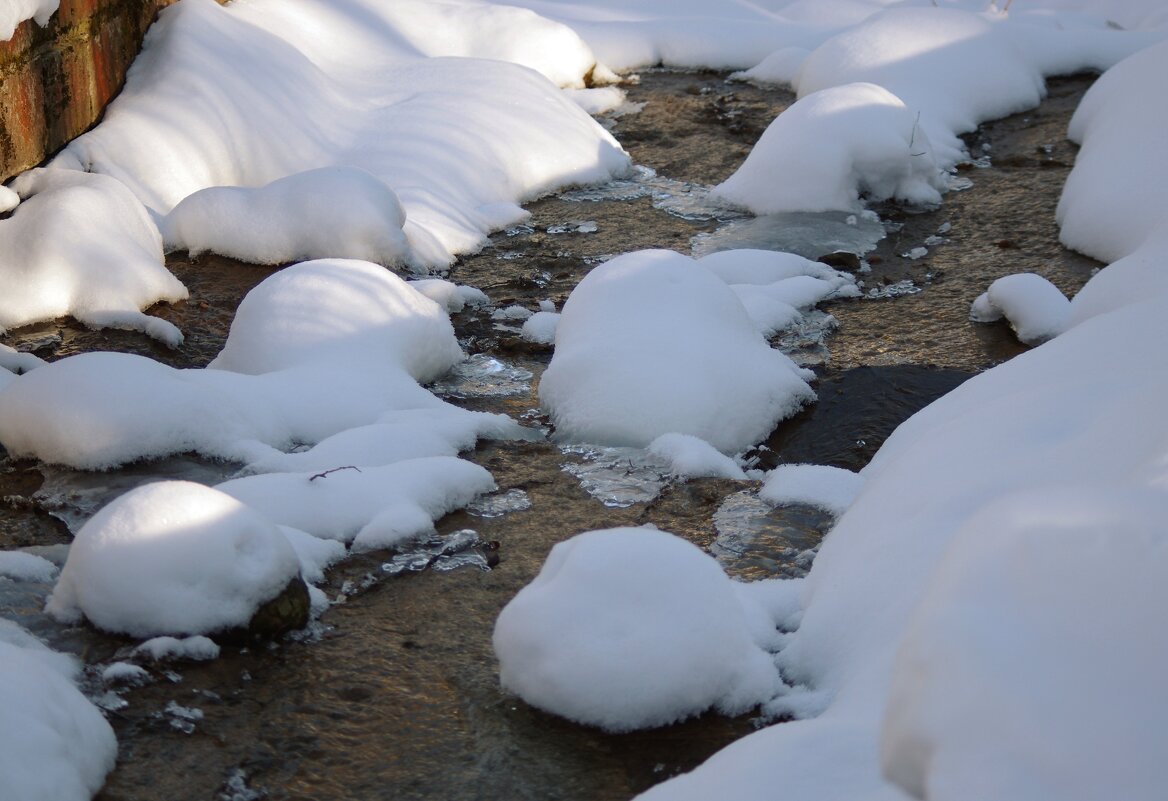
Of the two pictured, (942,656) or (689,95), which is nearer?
(942,656)

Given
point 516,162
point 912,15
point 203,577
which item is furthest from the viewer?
point 912,15

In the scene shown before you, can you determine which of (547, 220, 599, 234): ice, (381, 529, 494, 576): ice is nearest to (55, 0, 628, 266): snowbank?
(547, 220, 599, 234): ice

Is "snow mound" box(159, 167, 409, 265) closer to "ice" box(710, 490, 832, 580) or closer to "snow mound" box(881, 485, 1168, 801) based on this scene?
"ice" box(710, 490, 832, 580)

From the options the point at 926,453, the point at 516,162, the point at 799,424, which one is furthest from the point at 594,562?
the point at 516,162

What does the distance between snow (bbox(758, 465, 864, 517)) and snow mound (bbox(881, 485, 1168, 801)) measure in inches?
79.7

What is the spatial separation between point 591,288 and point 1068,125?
4.64 m

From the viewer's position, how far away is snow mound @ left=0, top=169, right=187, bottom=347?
15.8ft

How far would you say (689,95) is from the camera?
8.86m

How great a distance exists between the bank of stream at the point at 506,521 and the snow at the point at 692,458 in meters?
0.06

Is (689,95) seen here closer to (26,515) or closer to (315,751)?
(26,515)

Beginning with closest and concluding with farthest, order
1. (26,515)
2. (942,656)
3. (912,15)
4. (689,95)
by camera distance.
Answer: (942,656) < (26,515) < (912,15) < (689,95)

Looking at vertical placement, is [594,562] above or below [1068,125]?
above

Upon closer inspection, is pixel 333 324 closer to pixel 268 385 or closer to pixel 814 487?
pixel 268 385

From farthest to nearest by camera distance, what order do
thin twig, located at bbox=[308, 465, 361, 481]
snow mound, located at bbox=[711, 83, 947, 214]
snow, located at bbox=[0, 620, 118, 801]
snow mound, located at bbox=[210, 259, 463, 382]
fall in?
snow mound, located at bbox=[711, 83, 947, 214], snow mound, located at bbox=[210, 259, 463, 382], thin twig, located at bbox=[308, 465, 361, 481], snow, located at bbox=[0, 620, 118, 801]
